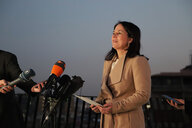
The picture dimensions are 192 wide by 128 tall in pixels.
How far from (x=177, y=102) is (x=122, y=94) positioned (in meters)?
0.58

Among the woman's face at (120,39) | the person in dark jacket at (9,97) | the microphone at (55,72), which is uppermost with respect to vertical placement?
the woman's face at (120,39)

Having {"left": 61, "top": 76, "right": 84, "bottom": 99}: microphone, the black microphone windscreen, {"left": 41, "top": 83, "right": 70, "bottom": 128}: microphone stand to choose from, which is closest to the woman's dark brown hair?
{"left": 61, "top": 76, "right": 84, "bottom": 99}: microphone

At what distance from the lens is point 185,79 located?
56031 mm

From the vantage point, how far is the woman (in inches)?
60.6

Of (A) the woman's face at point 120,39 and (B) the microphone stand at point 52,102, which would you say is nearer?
(B) the microphone stand at point 52,102

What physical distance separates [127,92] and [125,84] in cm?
8

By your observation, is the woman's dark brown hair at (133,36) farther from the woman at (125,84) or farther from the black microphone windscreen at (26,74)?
the black microphone windscreen at (26,74)

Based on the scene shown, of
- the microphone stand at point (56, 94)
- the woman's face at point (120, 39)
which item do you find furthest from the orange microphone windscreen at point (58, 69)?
the woman's face at point (120, 39)

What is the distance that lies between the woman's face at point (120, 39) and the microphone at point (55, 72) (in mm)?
646

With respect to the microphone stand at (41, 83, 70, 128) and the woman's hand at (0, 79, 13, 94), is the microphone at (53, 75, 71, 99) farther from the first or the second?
the woman's hand at (0, 79, 13, 94)

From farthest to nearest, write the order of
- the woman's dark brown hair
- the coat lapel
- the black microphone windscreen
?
the woman's dark brown hair
the coat lapel
the black microphone windscreen

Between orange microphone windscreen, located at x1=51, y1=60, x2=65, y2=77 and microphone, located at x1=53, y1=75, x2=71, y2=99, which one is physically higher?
orange microphone windscreen, located at x1=51, y1=60, x2=65, y2=77

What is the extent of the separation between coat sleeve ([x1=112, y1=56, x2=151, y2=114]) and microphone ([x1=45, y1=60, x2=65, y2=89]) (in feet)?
1.74

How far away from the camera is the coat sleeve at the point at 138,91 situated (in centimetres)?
152
